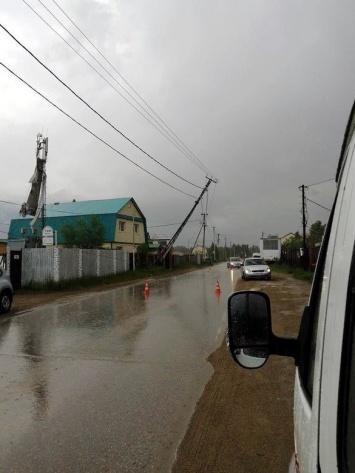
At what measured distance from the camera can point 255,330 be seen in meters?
1.76

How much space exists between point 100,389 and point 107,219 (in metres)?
36.5

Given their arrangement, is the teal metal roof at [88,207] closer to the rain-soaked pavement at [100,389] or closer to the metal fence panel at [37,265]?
the metal fence panel at [37,265]

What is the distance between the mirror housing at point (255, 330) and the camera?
1751mm

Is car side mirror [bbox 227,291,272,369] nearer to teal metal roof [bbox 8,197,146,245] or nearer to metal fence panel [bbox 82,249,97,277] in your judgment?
metal fence panel [bbox 82,249,97,277]

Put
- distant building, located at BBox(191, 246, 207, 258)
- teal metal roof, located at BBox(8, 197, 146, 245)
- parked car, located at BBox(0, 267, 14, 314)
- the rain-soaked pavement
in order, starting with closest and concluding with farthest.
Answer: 1. the rain-soaked pavement
2. parked car, located at BBox(0, 267, 14, 314)
3. teal metal roof, located at BBox(8, 197, 146, 245)
4. distant building, located at BBox(191, 246, 207, 258)

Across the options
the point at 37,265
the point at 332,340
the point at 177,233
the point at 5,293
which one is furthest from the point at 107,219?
the point at 332,340

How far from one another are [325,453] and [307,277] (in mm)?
25081

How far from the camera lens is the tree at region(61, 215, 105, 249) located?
34688 millimetres

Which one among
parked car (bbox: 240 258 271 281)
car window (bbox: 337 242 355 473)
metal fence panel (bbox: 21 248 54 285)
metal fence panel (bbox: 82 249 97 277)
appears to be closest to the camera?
car window (bbox: 337 242 355 473)

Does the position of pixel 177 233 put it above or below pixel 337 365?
above

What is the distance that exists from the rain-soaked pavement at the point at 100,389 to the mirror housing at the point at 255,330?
6.99 feet

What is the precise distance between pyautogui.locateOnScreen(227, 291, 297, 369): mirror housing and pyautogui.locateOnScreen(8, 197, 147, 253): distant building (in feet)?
121

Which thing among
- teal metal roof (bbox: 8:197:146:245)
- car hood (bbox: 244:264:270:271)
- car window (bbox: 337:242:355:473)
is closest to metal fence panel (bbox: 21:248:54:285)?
car hood (bbox: 244:264:270:271)

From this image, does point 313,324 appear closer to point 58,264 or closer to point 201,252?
point 58,264
